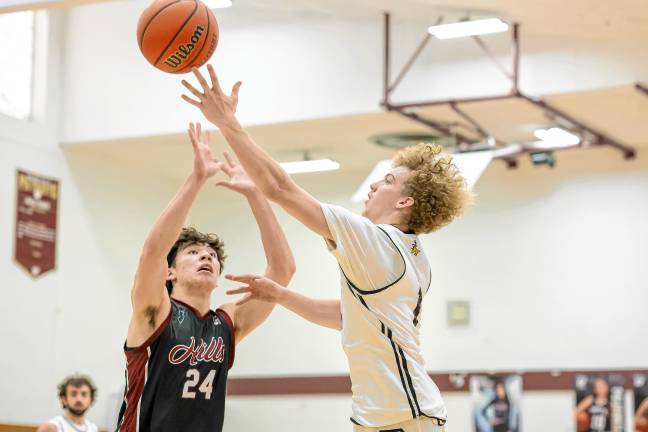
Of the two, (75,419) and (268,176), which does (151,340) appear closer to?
(268,176)

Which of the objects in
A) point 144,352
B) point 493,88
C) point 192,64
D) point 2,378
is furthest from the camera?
point 2,378

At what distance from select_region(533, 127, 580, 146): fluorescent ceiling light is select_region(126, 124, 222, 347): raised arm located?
9639 millimetres

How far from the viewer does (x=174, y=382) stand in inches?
219

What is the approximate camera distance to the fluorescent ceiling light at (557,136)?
1462 cm

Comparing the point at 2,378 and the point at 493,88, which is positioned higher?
the point at 493,88

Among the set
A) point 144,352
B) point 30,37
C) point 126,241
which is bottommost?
point 144,352

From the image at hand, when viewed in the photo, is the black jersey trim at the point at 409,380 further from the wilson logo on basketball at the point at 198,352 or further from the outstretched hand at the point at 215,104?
the outstretched hand at the point at 215,104

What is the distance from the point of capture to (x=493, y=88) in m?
14.0

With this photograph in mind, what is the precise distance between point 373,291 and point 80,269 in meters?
12.3

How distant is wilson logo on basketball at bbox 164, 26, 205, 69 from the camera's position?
6309mm

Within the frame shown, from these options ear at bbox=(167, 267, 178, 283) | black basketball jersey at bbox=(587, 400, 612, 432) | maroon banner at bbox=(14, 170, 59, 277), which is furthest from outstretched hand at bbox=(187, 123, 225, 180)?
black basketball jersey at bbox=(587, 400, 612, 432)

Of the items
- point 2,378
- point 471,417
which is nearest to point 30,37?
point 2,378

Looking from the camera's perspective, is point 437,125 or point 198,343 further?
point 437,125

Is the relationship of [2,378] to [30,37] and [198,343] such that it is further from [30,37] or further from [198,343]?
[198,343]
